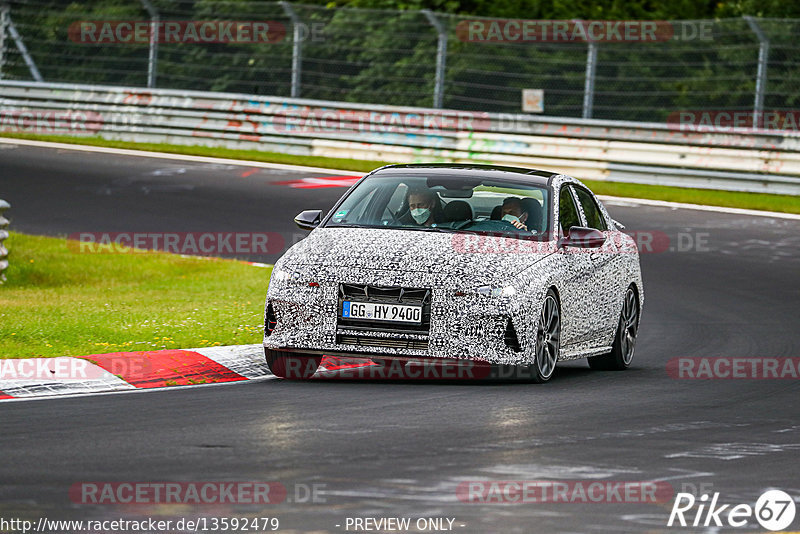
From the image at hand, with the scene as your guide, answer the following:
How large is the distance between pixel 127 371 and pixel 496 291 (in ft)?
8.13

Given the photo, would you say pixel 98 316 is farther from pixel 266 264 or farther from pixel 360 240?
pixel 266 264

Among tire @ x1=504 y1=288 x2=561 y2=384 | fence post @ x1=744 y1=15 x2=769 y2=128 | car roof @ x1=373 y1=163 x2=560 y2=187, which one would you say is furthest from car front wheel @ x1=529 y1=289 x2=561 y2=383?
fence post @ x1=744 y1=15 x2=769 y2=128

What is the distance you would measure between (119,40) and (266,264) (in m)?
14.9

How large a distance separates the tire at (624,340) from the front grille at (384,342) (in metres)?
2.74

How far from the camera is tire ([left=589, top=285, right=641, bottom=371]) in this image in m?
12.4

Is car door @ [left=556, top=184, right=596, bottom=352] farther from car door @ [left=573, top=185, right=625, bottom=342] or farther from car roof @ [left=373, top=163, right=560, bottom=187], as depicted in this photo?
car roof @ [left=373, top=163, right=560, bottom=187]

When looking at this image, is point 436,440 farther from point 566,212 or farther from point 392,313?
point 566,212

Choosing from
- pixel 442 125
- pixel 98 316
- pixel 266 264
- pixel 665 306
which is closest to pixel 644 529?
pixel 98 316

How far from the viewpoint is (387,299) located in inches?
395

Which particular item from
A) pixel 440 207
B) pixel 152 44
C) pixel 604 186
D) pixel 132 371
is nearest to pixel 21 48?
pixel 152 44

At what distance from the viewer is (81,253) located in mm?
17812

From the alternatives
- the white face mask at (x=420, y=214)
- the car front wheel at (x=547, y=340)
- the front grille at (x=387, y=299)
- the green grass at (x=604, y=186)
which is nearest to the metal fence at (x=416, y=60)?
the green grass at (x=604, y=186)

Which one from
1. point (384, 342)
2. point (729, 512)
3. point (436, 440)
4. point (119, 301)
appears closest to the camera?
point (729, 512)

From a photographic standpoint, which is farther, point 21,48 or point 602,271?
point 21,48
